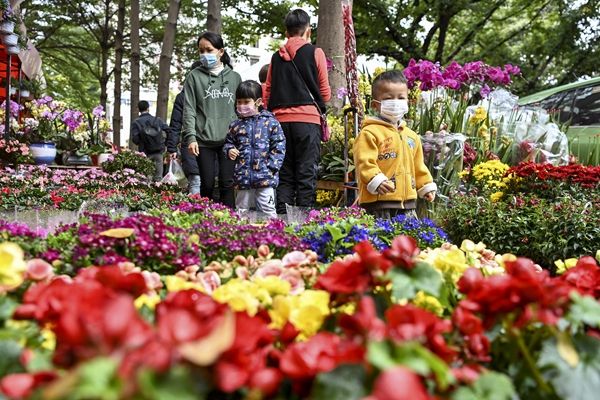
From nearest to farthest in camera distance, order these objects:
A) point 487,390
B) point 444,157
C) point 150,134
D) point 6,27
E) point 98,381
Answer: point 98,381 < point 487,390 < point 444,157 < point 6,27 < point 150,134

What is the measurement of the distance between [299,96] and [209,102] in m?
0.93

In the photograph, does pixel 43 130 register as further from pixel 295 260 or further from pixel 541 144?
pixel 295 260

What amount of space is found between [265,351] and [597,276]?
3.29 ft

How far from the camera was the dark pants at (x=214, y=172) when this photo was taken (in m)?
6.68

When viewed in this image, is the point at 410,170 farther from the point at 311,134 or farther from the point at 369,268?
the point at 369,268

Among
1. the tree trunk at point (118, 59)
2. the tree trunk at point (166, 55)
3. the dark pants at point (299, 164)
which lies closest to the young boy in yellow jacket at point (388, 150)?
the dark pants at point (299, 164)

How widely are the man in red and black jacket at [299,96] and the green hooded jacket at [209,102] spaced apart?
429mm

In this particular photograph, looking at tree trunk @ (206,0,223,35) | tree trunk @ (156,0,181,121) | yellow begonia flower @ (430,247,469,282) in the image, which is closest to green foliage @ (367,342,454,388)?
yellow begonia flower @ (430,247,469,282)

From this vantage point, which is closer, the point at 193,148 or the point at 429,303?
the point at 429,303

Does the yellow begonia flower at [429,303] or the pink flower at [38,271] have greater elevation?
the pink flower at [38,271]

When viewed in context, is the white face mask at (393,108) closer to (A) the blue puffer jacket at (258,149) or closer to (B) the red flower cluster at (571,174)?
(A) the blue puffer jacket at (258,149)

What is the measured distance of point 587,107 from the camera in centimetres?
1013

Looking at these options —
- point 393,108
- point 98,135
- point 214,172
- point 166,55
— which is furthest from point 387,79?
point 166,55

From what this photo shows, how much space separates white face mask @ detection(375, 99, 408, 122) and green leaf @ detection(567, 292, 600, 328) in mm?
3813
